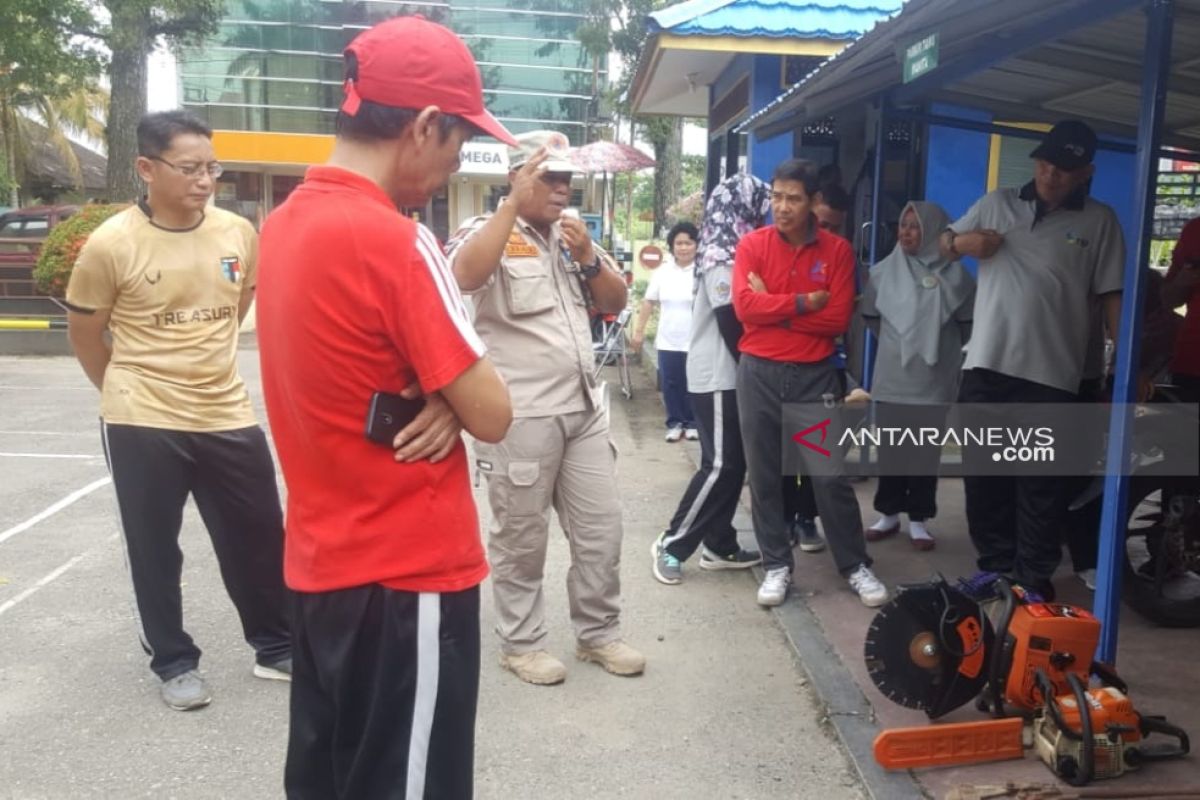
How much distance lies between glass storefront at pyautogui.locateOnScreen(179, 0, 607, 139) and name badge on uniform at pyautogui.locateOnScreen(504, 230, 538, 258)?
92.4ft

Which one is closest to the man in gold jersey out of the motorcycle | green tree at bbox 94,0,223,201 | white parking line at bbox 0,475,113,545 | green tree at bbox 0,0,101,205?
white parking line at bbox 0,475,113,545

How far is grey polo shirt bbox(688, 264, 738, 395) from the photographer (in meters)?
4.64

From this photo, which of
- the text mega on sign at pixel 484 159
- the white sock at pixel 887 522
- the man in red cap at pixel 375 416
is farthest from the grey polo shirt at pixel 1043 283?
the text mega on sign at pixel 484 159

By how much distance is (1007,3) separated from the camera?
264 cm

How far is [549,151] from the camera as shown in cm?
319

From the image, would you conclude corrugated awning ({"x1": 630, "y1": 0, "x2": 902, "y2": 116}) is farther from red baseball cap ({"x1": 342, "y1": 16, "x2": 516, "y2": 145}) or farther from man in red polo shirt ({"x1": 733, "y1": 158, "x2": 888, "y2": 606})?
red baseball cap ({"x1": 342, "y1": 16, "x2": 516, "y2": 145})

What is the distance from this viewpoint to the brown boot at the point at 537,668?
3758mm

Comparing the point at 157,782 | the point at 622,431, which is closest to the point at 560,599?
the point at 157,782

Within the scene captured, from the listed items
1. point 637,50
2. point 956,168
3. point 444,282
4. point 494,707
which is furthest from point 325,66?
point 444,282

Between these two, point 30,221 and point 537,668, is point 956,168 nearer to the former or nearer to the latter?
point 537,668

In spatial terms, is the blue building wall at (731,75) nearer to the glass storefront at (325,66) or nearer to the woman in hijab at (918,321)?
the woman in hijab at (918,321)

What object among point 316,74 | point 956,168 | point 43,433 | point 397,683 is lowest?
point 43,433

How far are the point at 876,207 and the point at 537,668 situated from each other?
3.36 metres

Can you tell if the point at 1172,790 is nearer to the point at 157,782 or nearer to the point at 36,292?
the point at 157,782
